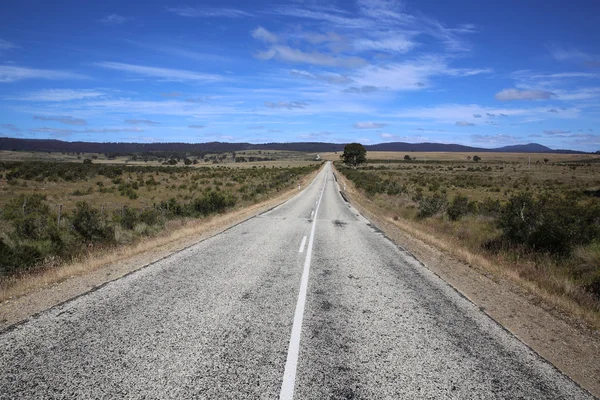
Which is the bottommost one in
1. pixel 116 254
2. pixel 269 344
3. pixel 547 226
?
pixel 116 254

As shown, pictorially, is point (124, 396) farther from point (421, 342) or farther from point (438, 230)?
point (438, 230)

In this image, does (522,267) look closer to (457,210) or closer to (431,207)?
(457,210)

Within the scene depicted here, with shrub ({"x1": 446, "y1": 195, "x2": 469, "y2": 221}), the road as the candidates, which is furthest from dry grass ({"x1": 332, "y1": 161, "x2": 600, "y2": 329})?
shrub ({"x1": 446, "y1": 195, "x2": 469, "y2": 221})

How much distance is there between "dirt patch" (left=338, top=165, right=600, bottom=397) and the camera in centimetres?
460

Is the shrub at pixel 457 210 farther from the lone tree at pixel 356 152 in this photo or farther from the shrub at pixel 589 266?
the lone tree at pixel 356 152

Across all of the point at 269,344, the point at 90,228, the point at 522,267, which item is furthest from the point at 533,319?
the point at 90,228

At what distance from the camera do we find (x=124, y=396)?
3506mm

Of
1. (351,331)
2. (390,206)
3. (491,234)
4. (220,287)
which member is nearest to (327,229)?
(491,234)

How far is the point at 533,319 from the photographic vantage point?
6098 millimetres

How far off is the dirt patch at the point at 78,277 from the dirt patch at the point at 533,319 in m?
7.14

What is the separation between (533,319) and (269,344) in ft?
14.8

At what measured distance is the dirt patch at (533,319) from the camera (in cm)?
460

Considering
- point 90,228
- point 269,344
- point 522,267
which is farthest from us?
point 90,228

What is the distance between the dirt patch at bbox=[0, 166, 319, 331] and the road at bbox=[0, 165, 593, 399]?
0.39m
